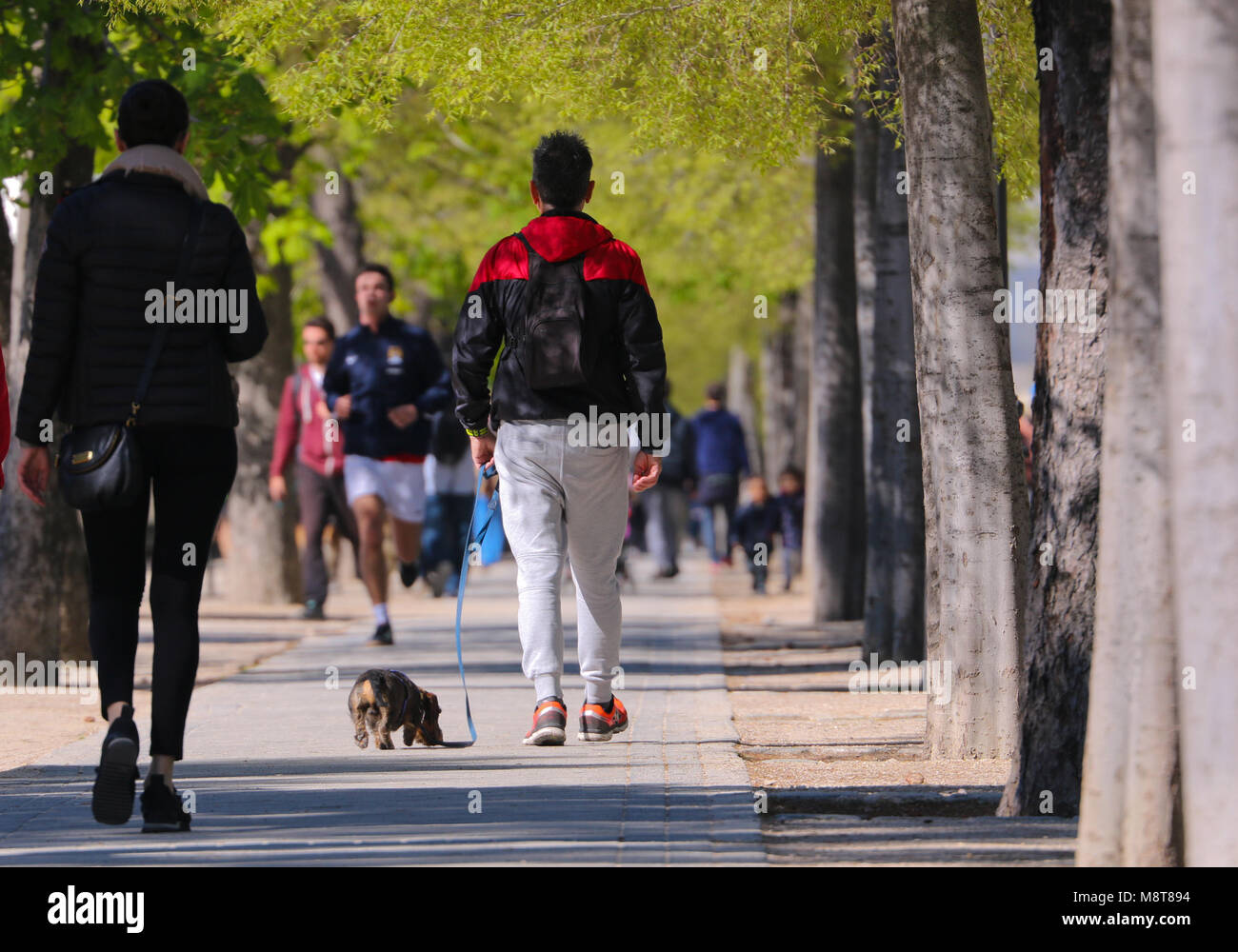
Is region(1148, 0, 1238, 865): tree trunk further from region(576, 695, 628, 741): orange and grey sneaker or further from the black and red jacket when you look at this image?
region(576, 695, 628, 741): orange and grey sneaker

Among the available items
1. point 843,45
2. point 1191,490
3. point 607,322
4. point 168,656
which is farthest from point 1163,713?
point 843,45

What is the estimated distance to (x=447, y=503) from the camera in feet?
66.8

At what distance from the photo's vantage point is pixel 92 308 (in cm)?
616

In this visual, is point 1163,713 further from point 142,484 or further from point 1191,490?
point 142,484

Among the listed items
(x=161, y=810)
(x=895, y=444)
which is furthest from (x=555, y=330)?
(x=895, y=444)

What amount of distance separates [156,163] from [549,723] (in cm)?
280

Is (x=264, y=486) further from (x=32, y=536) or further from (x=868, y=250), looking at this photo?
(x=32, y=536)

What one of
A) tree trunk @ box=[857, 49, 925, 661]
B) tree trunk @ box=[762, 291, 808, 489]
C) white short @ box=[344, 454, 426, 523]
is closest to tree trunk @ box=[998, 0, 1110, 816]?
tree trunk @ box=[857, 49, 925, 661]

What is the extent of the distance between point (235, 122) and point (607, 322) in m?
4.19

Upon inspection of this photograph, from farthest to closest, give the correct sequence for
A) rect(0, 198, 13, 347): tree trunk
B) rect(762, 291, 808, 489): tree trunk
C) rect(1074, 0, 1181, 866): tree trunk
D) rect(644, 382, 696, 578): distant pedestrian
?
1. rect(762, 291, 808, 489): tree trunk
2. rect(644, 382, 696, 578): distant pedestrian
3. rect(0, 198, 13, 347): tree trunk
4. rect(1074, 0, 1181, 866): tree trunk

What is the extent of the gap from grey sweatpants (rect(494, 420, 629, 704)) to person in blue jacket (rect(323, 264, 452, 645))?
16.2 feet

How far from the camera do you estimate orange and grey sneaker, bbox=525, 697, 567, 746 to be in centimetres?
816
